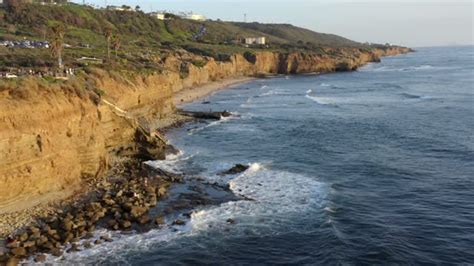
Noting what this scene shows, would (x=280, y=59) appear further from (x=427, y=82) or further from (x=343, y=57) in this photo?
(x=427, y=82)

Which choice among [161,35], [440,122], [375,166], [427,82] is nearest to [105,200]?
[375,166]

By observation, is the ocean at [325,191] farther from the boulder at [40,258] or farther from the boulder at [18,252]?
the boulder at [18,252]

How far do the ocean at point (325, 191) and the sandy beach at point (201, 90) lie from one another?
63.7 ft

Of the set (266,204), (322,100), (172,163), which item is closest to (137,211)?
(266,204)

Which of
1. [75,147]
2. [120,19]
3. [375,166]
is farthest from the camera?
[120,19]

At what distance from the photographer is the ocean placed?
98.8 feet

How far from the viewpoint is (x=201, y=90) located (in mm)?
113938

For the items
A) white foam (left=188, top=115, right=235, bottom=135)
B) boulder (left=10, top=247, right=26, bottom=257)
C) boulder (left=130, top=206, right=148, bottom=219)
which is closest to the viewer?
boulder (left=10, top=247, right=26, bottom=257)

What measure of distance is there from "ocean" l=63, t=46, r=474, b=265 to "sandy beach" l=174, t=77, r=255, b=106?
19.4 metres

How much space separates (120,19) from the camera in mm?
168750

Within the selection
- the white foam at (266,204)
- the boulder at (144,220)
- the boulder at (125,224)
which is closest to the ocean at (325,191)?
the white foam at (266,204)

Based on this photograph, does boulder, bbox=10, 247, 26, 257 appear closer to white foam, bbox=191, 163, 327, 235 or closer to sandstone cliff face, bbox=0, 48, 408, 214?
sandstone cliff face, bbox=0, 48, 408, 214

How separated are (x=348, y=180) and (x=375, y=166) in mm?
5467

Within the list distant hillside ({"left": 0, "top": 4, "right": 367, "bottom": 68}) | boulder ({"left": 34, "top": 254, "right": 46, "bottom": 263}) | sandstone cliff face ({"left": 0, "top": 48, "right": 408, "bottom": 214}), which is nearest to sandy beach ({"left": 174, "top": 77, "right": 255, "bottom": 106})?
distant hillside ({"left": 0, "top": 4, "right": 367, "bottom": 68})
